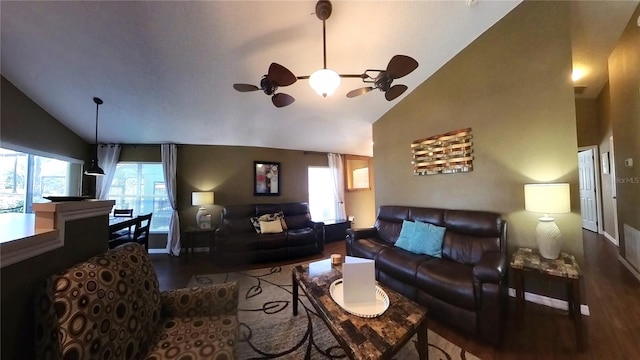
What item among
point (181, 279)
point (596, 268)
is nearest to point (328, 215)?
point (181, 279)

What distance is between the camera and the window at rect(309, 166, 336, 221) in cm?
565

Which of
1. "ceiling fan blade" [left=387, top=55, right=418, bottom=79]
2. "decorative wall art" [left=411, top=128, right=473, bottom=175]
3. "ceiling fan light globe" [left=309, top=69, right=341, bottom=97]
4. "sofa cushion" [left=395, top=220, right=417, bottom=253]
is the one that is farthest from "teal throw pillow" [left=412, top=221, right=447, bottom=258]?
"ceiling fan light globe" [left=309, top=69, right=341, bottom=97]

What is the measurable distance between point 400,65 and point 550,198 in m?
1.84

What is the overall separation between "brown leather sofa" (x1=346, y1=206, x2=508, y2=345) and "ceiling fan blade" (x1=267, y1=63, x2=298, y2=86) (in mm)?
2159

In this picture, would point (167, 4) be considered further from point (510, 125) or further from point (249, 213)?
point (510, 125)

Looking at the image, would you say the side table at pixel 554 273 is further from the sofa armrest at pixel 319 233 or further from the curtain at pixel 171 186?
the curtain at pixel 171 186

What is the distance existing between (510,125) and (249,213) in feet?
13.9

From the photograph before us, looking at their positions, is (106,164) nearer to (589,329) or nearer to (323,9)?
(323,9)

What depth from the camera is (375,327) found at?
4.14ft

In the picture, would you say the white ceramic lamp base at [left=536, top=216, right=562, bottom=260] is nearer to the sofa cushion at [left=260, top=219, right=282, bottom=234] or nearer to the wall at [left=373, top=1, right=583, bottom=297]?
the wall at [left=373, top=1, right=583, bottom=297]

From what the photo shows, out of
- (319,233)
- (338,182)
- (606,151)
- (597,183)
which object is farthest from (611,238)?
(319,233)

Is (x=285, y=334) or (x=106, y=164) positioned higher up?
(x=106, y=164)

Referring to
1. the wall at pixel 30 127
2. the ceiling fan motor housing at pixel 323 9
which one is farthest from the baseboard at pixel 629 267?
the wall at pixel 30 127

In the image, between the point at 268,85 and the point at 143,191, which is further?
the point at 143,191
